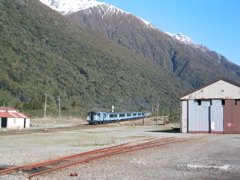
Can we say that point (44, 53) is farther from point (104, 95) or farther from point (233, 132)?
point (233, 132)

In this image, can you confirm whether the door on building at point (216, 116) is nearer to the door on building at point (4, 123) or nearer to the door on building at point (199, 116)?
the door on building at point (199, 116)

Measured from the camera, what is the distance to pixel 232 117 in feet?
129


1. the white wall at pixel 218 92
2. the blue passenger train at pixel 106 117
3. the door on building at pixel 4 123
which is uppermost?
the white wall at pixel 218 92

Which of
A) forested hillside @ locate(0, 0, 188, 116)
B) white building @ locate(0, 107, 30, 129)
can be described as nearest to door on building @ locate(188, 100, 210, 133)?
white building @ locate(0, 107, 30, 129)

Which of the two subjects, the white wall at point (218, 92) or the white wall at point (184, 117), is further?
the white wall at point (184, 117)

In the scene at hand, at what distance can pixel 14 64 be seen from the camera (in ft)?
339

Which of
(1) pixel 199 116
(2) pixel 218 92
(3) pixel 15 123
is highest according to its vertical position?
(2) pixel 218 92

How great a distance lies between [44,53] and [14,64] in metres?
19.7

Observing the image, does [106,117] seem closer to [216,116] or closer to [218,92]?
[216,116]

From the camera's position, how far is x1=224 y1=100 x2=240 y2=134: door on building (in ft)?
129

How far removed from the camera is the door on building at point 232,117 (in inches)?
1549

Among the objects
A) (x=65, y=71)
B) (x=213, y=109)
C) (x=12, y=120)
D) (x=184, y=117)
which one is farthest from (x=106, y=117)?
(x=65, y=71)

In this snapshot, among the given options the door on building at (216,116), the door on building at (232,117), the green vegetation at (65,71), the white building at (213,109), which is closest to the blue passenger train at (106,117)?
the green vegetation at (65,71)

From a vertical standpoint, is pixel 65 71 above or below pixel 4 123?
above
